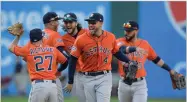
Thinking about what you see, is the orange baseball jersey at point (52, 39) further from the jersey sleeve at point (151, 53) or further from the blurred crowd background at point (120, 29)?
the blurred crowd background at point (120, 29)

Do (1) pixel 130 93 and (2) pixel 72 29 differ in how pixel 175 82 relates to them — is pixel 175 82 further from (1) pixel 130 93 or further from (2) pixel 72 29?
(2) pixel 72 29

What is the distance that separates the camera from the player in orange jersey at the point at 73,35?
32.3 feet

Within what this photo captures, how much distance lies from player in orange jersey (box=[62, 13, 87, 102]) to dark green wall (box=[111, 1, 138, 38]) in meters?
7.08

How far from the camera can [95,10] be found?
1773cm

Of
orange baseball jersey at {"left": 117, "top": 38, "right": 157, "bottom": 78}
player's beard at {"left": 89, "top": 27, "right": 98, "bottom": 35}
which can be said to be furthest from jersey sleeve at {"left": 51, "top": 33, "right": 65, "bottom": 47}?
orange baseball jersey at {"left": 117, "top": 38, "right": 157, "bottom": 78}

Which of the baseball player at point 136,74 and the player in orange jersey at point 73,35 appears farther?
the baseball player at point 136,74

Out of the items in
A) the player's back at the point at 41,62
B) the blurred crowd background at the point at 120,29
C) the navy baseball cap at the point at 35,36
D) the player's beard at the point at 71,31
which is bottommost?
the blurred crowd background at the point at 120,29

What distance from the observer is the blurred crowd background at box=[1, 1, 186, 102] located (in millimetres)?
17484

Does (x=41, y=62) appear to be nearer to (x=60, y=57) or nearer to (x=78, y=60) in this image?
(x=60, y=57)

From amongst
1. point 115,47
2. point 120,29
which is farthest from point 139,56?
point 120,29

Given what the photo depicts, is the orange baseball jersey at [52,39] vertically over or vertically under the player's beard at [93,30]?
under

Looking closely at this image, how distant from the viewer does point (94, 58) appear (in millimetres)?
9555

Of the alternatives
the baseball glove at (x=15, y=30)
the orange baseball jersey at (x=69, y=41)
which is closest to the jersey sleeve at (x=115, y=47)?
Answer: the orange baseball jersey at (x=69, y=41)

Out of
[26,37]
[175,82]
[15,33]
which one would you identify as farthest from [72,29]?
[26,37]
